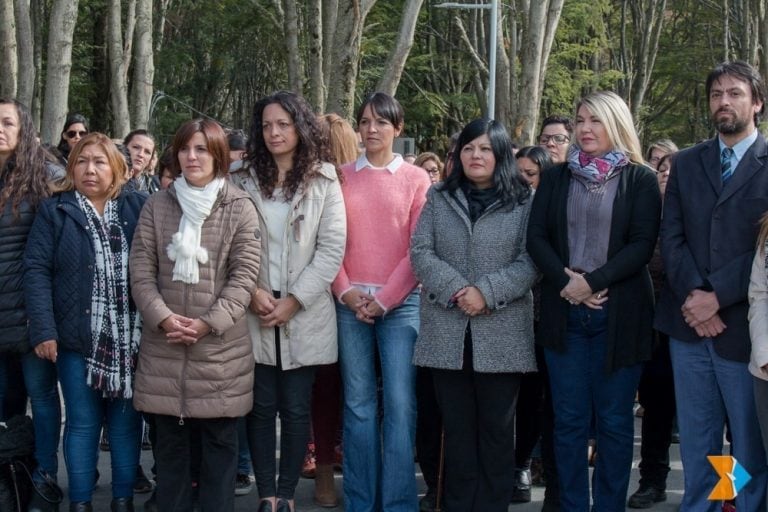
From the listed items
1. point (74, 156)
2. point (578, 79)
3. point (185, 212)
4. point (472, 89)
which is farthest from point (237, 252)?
point (472, 89)

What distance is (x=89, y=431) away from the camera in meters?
5.18

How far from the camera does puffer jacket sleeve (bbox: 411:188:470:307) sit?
16.1ft

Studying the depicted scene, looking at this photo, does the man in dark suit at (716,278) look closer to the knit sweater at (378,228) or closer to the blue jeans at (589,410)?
the blue jeans at (589,410)

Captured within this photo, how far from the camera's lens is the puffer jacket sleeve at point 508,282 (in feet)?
16.0

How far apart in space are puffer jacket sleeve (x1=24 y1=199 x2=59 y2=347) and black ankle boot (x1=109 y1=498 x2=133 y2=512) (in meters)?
0.97

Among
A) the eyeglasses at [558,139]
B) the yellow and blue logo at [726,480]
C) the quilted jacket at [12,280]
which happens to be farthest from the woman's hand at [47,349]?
the eyeglasses at [558,139]

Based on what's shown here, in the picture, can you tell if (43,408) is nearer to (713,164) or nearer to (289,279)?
(289,279)

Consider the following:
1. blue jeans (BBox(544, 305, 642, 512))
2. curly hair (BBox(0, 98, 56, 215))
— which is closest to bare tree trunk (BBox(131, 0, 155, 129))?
curly hair (BBox(0, 98, 56, 215))

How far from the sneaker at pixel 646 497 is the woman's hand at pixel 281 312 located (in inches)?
94.9

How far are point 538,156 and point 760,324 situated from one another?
7.93 feet

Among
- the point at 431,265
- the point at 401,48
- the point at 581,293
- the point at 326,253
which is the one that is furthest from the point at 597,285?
the point at 401,48

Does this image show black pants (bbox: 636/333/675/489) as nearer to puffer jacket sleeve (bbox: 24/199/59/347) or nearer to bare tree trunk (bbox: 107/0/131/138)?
puffer jacket sleeve (bbox: 24/199/59/347)

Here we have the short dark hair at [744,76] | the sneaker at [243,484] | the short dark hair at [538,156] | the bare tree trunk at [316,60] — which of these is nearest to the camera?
the short dark hair at [744,76]

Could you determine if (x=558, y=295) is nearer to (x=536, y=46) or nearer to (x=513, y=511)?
(x=513, y=511)
